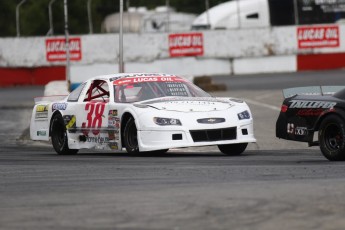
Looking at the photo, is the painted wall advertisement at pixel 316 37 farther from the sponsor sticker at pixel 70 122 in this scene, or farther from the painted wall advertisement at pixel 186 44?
the sponsor sticker at pixel 70 122

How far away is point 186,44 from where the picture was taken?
48219 millimetres

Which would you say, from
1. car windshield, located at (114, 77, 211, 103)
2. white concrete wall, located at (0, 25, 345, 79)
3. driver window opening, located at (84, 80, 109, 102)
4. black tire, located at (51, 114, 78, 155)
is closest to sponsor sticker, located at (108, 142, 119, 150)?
car windshield, located at (114, 77, 211, 103)

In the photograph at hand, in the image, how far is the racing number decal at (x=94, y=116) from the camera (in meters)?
16.9

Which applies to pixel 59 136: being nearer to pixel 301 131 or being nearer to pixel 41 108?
pixel 41 108

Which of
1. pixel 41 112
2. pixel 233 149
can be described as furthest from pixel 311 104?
pixel 41 112

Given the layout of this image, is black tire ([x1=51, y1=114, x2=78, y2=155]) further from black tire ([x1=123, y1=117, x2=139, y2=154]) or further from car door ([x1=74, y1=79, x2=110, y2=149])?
black tire ([x1=123, y1=117, x2=139, y2=154])

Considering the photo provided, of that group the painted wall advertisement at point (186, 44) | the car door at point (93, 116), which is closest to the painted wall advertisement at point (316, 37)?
the painted wall advertisement at point (186, 44)

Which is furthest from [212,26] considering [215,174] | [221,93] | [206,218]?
[206,218]

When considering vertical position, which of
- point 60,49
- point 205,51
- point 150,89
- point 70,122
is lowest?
point 70,122

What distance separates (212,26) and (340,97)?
3787 cm

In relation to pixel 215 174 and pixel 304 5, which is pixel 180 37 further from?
pixel 215 174

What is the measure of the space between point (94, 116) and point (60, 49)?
30.2 metres

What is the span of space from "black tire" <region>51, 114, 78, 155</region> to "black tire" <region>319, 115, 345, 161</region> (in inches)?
195

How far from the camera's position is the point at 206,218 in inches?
336
